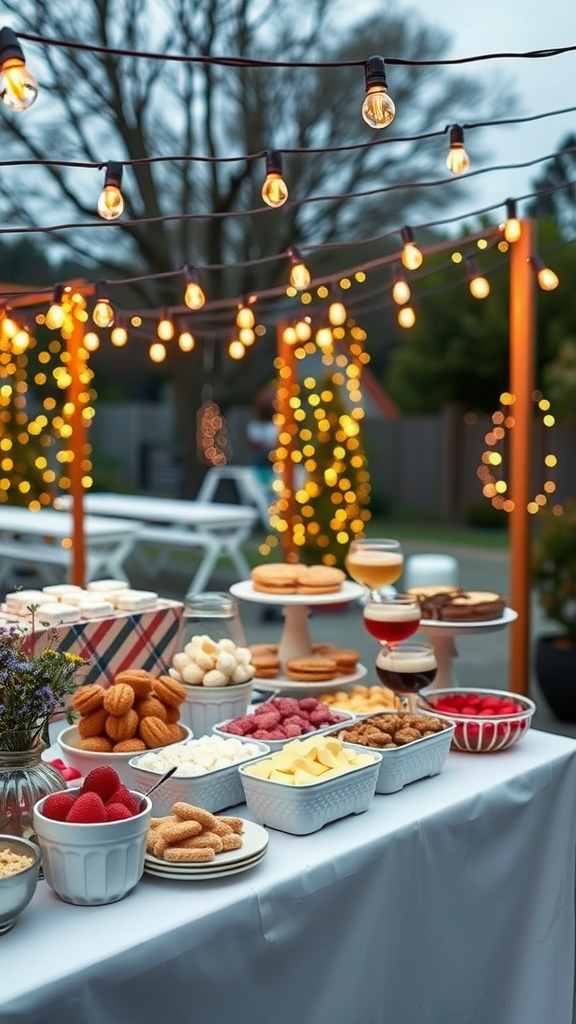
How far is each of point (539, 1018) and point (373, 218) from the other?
43.1ft

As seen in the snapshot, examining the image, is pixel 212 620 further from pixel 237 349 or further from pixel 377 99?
pixel 237 349

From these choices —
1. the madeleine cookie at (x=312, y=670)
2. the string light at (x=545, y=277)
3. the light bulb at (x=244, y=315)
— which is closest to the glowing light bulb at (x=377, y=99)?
the madeleine cookie at (x=312, y=670)

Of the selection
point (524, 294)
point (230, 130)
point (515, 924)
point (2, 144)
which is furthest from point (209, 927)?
point (230, 130)

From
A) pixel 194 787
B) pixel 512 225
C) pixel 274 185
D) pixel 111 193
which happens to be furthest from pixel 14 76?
pixel 512 225

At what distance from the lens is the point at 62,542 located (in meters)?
8.24

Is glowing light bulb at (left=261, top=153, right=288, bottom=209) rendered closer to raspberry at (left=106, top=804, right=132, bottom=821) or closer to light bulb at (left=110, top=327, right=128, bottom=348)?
raspberry at (left=106, top=804, right=132, bottom=821)

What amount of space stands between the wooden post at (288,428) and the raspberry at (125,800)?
5.89m

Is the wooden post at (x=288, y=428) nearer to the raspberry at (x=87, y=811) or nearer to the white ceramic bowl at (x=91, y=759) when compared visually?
the white ceramic bowl at (x=91, y=759)

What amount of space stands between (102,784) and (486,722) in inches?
41.7

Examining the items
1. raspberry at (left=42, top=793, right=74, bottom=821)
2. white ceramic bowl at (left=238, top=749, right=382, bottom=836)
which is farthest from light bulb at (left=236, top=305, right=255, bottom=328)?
raspberry at (left=42, top=793, right=74, bottom=821)

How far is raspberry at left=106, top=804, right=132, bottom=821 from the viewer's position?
1738 mm

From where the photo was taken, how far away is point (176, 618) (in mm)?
3133

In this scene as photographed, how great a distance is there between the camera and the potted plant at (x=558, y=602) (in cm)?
563

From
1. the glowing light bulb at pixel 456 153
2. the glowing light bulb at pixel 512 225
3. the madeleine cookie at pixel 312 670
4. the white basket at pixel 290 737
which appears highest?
the glowing light bulb at pixel 512 225
